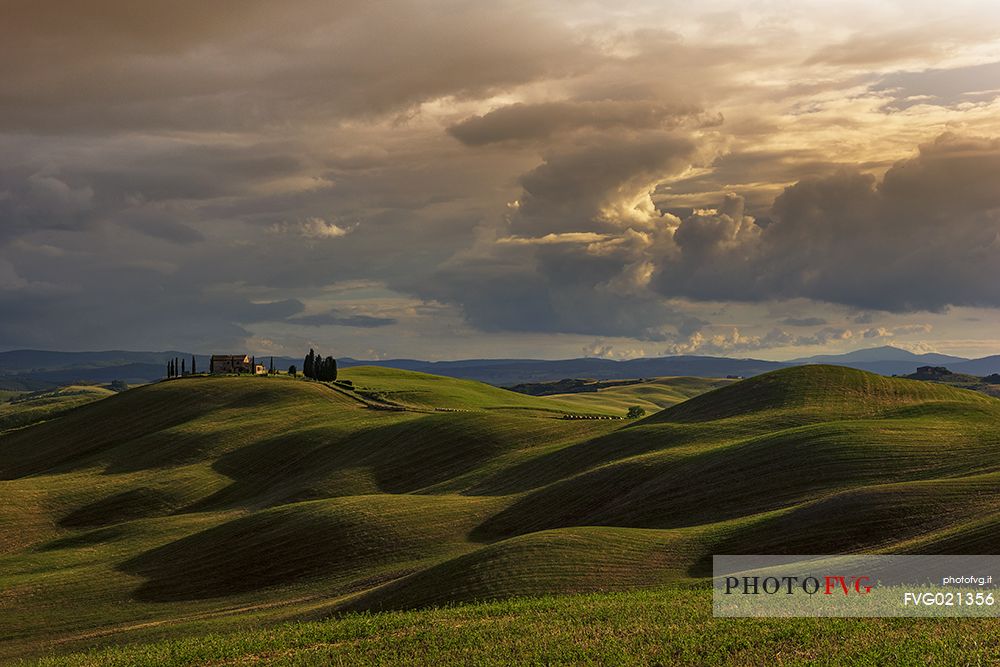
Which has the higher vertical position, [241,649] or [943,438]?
[943,438]

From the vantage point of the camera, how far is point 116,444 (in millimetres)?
134125

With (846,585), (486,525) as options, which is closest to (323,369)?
(486,525)

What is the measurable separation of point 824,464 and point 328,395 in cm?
11104

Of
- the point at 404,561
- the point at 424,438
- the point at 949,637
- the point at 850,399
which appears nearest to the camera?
the point at 949,637

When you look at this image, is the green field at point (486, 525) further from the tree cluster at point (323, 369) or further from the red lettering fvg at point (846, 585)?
the tree cluster at point (323, 369)

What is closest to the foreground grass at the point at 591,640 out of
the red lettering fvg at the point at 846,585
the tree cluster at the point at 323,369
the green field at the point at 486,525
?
the green field at the point at 486,525

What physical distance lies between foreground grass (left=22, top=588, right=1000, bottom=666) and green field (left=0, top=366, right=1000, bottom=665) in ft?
0.45

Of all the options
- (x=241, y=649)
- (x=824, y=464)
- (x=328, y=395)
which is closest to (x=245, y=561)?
(x=241, y=649)

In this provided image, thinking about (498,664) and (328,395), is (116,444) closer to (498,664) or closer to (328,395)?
(328,395)

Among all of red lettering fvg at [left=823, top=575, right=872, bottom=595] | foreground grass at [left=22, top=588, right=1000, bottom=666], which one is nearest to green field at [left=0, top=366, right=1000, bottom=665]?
foreground grass at [left=22, top=588, right=1000, bottom=666]

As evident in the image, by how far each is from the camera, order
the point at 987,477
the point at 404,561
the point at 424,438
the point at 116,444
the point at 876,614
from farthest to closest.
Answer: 1. the point at 116,444
2. the point at 424,438
3. the point at 404,561
4. the point at 987,477
5. the point at 876,614

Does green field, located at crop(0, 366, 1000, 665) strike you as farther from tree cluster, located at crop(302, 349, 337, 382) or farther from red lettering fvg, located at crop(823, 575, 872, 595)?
tree cluster, located at crop(302, 349, 337, 382)

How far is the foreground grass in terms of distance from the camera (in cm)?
2459

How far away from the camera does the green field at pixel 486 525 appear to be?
29766mm
